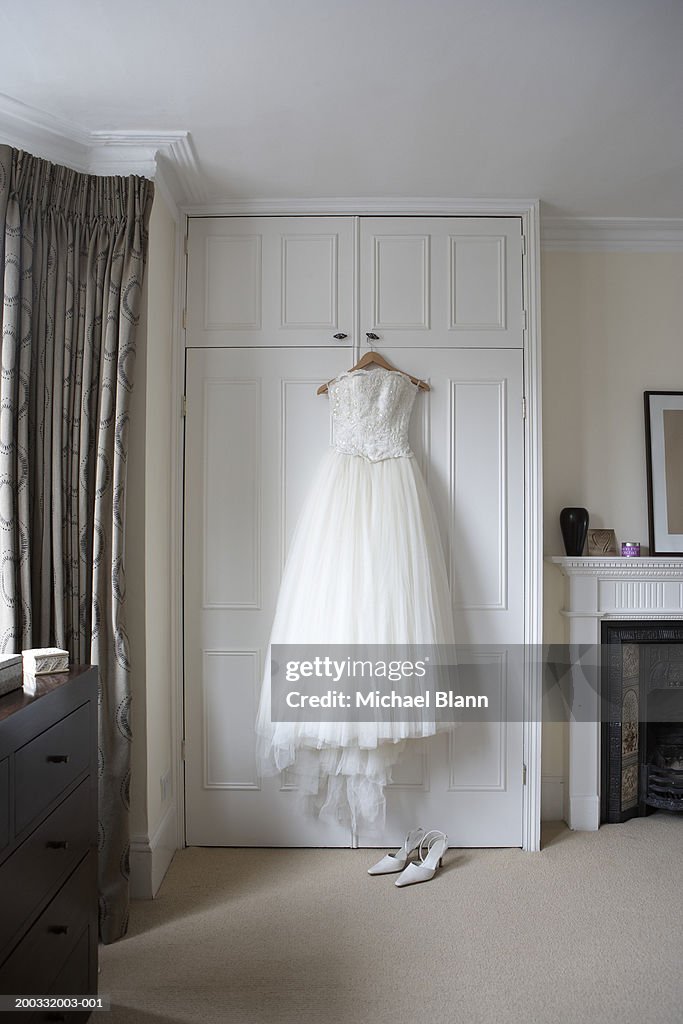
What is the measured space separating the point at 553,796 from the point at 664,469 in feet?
4.96

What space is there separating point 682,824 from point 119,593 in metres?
2.53

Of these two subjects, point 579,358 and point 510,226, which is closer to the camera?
point 510,226

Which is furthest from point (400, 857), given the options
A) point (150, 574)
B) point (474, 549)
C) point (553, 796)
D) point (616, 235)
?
point (616, 235)

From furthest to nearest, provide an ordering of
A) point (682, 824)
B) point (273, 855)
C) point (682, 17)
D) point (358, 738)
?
point (682, 824) < point (273, 855) < point (358, 738) < point (682, 17)

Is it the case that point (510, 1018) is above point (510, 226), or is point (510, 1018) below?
below

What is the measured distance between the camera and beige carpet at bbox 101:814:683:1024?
72.5 inches

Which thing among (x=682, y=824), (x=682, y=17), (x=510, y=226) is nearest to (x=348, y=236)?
(x=510, y=226)

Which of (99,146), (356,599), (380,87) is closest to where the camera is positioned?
(380,87)

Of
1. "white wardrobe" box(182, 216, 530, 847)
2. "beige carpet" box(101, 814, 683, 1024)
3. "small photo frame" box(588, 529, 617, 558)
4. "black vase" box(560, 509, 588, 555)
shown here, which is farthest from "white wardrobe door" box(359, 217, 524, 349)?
"beige carpet" box(101, 814, 683, 1024)

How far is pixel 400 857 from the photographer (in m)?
2.61

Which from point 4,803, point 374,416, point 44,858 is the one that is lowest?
point 44,858

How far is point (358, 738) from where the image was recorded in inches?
97.7

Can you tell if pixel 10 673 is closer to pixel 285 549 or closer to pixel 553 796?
Answer: pixel 285 549

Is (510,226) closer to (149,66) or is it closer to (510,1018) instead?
(149,66)
